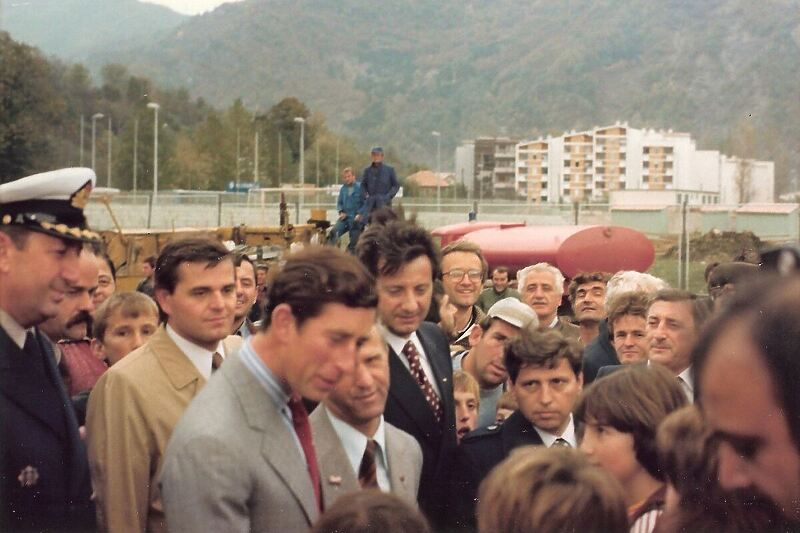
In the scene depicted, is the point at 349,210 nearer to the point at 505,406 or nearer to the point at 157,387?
the point at 505,406

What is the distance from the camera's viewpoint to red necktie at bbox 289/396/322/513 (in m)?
3.05

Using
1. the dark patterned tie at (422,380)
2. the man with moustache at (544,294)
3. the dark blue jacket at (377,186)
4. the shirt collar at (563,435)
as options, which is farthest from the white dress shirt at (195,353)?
the dark blue jacket at (377,186)

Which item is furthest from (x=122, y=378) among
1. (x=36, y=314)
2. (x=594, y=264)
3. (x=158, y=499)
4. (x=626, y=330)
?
(x=594, y=264)

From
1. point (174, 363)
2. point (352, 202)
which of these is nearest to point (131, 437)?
point (174, 363)

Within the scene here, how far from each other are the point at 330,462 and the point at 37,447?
82 centimetres

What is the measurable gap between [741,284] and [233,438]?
1.70 metres

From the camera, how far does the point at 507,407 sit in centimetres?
536

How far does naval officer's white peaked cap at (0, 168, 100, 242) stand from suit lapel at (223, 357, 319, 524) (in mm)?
617

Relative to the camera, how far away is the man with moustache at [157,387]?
3.62 metres

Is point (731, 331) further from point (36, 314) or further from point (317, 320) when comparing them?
point (36, 314)

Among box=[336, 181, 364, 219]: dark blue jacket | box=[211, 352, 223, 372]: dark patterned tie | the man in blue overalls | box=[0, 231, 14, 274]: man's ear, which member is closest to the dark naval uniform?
box=[211, 352, 223, 372]: dark patterned tie

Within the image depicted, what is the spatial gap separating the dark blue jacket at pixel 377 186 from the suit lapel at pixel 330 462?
655 inches

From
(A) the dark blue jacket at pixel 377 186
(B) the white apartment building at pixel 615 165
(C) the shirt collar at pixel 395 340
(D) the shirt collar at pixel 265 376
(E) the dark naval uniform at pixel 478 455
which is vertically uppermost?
(B) the white apartment building at pixel 615 165

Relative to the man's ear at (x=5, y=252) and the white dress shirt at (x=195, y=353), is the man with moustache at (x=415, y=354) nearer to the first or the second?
the white dress shirt at (x=195, y=353)
